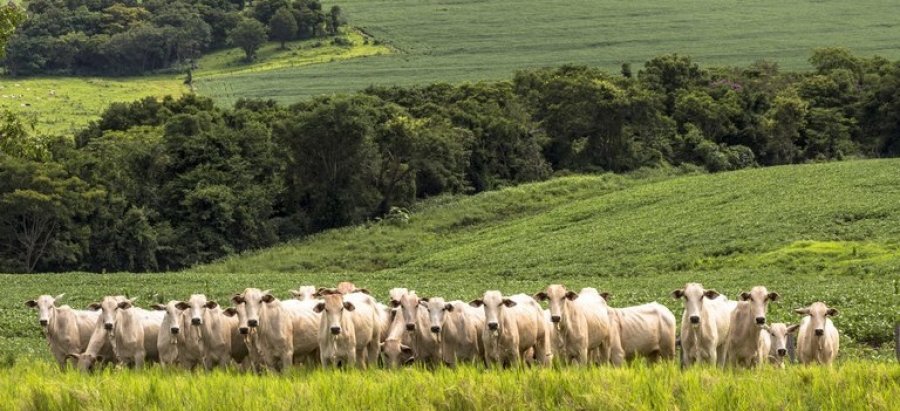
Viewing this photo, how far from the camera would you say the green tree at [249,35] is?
145 m

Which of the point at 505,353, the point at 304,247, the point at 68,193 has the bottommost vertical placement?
the point at 304,247

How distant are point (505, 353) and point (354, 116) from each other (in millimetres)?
52256

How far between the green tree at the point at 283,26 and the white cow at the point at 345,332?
127 meters

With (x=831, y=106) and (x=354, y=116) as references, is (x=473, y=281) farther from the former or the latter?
(x=831, y=106)

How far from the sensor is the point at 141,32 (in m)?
138

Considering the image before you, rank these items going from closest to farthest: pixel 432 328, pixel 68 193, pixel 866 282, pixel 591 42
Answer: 1. pixel 432 328
2. pixel 866 282
3. pixel 68 193
4. pixel 591 42

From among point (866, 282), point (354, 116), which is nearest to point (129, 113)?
point (354, 116)

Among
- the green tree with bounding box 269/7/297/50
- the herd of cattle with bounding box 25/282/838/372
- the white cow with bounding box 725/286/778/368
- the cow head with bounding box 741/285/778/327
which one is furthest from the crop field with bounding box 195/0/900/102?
the cow head with bounding box 741/285/778/327

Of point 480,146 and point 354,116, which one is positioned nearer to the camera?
point 354,116

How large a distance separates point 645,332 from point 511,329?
2.55 m

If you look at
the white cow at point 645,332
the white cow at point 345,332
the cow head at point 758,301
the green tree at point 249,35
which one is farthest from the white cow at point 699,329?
the green tree at point 249,35

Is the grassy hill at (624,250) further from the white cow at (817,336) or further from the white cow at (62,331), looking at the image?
the white cow at (62,331)

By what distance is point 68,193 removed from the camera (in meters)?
65.1

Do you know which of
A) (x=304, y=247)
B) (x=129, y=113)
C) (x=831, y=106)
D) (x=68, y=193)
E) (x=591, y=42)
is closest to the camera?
(x=68, y=193)
